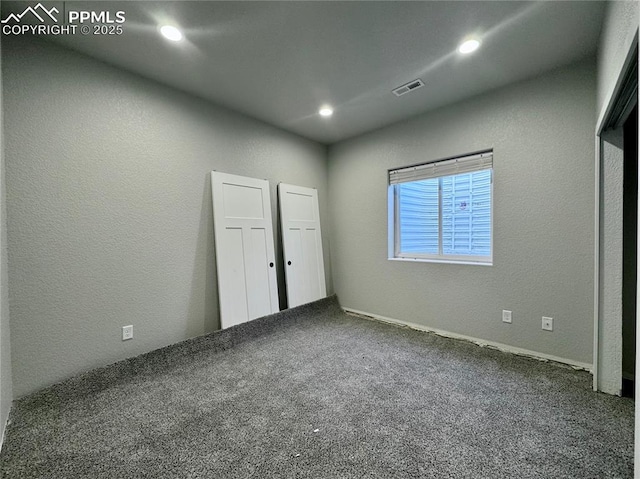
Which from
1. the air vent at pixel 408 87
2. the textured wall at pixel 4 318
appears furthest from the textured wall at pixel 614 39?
the textured wall at pixel 4 318

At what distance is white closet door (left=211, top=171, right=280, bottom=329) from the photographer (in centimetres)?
275

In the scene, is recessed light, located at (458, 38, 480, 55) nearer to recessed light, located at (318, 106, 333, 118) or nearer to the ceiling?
the ceiling

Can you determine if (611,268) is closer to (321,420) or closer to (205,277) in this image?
(321,420)

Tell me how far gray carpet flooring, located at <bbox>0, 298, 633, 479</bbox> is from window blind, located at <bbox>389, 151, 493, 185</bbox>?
1874 millimetres

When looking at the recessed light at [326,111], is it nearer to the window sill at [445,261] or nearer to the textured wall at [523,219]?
the textured wall at [523,219]

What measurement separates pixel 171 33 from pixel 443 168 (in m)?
2.78

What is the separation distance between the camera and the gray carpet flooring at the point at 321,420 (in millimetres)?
1267

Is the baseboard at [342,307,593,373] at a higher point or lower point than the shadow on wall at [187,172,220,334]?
lower

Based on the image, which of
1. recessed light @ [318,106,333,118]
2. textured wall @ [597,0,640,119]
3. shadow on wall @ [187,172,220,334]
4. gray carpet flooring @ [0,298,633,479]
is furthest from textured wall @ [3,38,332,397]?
textured wall @ [597,0,640,119]

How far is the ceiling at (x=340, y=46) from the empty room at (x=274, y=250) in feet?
0.06

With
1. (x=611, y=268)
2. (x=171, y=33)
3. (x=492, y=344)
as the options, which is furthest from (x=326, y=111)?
(x=492, y=344)

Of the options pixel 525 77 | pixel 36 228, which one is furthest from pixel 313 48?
pixel 36 228

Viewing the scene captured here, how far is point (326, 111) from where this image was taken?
301cm

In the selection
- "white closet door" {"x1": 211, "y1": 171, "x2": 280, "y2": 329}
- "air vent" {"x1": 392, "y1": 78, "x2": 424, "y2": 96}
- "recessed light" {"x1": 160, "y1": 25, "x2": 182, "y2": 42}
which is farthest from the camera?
"white closet door" {"x1": 211, "y1": 171, "x2": 280, "y2": 329}
